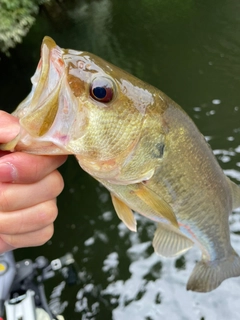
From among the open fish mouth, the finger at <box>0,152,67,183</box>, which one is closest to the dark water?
the finger at <box>0,152,67,183</box>

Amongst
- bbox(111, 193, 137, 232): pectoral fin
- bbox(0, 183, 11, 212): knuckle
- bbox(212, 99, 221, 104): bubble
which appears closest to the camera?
bbox(0, 183, 11, 212): knuckle

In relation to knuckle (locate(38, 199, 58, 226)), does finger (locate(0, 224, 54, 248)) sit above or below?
below

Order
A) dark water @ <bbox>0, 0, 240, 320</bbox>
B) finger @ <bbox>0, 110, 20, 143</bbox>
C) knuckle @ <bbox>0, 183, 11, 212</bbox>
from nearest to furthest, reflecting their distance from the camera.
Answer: finger @ <bbox>0, 110, 20, 143</bbox>
knuckle @ <bbox>0, 183, 11, 212</bbox>
dark water @ <bbox>0, 0, 240, 320</bbox>

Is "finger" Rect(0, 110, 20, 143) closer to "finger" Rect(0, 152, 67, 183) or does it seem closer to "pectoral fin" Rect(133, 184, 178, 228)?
"finger" Rect(0, 152, 67, 183)

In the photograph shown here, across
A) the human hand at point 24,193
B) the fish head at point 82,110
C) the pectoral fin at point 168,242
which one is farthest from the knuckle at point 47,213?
the pectoral fin at point 168,242

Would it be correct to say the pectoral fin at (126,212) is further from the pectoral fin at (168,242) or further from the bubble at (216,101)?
the bubble at (216,101)

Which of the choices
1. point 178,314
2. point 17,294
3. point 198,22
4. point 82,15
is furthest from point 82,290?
point 82,15

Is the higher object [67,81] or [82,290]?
[67,81]

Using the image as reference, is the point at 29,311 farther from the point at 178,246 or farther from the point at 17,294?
the point at 178,246
